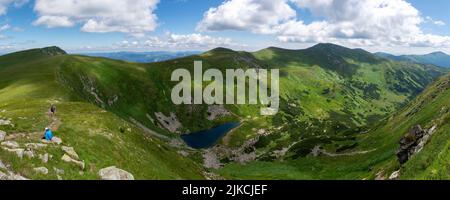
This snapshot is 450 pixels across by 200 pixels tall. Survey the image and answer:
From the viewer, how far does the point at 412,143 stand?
79188 millimetres

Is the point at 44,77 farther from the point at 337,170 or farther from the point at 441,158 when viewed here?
the point at 441,158

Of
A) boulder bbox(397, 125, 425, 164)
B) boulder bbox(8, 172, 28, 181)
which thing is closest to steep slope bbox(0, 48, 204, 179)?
boulder bbox(8, 172, 28, 181)

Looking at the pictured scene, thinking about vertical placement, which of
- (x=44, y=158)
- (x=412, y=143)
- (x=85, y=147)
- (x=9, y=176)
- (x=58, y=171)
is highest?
(x=44, y=158)

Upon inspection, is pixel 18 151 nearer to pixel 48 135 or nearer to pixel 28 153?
pixel 28 153

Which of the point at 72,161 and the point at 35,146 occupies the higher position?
the point at 35,146

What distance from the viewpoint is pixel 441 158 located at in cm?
5169

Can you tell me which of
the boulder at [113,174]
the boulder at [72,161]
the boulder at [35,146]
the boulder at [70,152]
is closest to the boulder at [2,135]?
the boulder at [35,146]

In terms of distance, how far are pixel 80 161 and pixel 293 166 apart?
114264mm

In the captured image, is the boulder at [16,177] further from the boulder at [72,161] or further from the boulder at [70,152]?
the boulder at [70,152]

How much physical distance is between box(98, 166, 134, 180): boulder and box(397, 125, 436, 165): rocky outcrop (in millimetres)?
54578

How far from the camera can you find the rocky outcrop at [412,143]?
7469cm

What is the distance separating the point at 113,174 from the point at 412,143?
2480 inches

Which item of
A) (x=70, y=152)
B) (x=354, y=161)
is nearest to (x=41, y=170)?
(x=70, y=152)

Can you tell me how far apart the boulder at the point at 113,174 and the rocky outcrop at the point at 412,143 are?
5458cm
